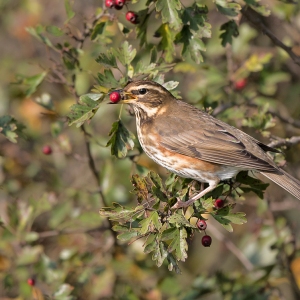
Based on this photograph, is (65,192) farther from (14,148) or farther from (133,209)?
(133,209)

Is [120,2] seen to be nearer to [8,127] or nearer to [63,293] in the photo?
[8,127]

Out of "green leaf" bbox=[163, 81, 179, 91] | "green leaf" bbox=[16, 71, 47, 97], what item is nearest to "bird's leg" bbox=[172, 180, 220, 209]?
"green leaf" bbox=[163, 81, 179, 91]

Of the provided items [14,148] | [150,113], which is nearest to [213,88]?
[150,113]

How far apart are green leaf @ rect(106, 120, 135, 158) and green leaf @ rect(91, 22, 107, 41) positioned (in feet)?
3.09

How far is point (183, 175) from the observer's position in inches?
194

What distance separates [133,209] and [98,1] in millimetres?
5086

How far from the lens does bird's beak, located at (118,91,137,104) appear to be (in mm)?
4941

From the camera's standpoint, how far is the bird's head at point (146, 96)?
16.4 ft

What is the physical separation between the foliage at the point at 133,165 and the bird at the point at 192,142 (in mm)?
128

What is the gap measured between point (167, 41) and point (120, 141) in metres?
1.01

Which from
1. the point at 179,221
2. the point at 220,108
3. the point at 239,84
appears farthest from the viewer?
the point at 239,84

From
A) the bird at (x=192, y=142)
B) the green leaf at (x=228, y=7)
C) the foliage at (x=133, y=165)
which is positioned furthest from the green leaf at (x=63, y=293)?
the green leaf at (x=228, y=7)

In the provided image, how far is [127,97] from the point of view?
5.09 metres

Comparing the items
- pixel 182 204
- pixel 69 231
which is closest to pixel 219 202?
pixel 182 204
